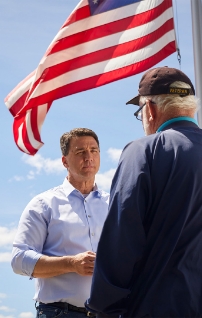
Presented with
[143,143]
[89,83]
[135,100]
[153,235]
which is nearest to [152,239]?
[153,235]

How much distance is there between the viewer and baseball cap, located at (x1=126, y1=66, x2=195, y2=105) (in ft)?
9.84

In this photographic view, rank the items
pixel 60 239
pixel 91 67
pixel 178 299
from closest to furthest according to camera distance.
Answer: pixel 178 299 → pixel 60 239 → pixel 91 67

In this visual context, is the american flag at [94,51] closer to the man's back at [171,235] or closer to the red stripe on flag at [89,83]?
the red stripe on flag at [89,83]

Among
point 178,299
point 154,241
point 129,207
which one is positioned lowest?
point 178,299

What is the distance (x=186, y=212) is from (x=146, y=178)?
0.72 ft

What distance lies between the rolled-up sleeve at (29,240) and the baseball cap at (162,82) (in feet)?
5.15

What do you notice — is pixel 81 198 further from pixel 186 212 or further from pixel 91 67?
pixel 186 212

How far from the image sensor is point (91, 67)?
5.75 meters

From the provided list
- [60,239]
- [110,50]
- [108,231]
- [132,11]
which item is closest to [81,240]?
[60,239]

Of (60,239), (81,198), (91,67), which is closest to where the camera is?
(60,239)

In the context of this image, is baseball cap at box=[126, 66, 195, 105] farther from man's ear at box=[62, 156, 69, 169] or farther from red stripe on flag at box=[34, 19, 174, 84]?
red stripe on flag at box=[34, 19, 174, 84]

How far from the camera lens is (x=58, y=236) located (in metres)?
4.33

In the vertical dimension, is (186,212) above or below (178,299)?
above

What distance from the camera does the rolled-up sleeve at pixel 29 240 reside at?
4219mm
